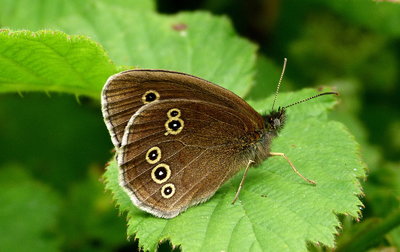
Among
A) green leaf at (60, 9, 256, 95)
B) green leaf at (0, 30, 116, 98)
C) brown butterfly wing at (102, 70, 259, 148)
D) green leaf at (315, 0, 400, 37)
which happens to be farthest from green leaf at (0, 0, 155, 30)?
brown butterfly wing at (102, 70, 259, 148)

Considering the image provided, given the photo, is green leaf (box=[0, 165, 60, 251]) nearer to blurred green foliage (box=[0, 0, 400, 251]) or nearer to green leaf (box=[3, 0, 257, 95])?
blurred green foliage (box=[0, 0, 400, 251])

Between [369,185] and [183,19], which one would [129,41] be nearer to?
[183,19]

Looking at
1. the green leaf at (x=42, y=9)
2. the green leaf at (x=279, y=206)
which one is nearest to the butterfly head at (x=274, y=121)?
the green leaf at (x=279, y=206)

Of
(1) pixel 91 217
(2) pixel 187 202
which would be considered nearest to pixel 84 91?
(2) pixel 187 202

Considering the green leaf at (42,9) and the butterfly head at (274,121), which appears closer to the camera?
the butterfly head at (274,121)

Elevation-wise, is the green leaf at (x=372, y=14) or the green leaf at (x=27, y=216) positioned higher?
the green leaf at (x=372, y=14)

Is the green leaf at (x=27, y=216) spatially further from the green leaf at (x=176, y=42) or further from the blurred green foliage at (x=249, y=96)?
the green leaf at (x=176, y=42)
